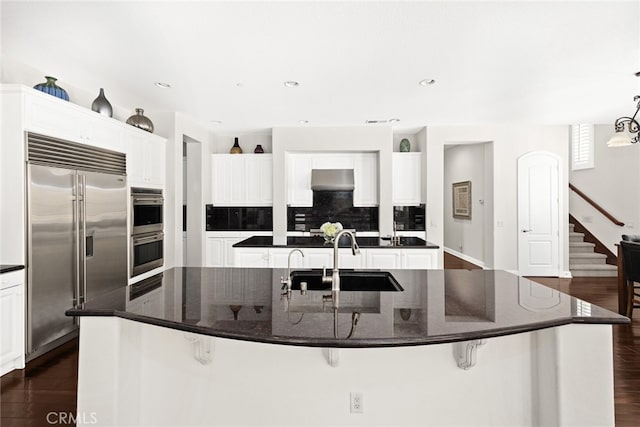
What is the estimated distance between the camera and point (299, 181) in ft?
21.1

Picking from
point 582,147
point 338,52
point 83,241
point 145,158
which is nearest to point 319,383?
point 338,52

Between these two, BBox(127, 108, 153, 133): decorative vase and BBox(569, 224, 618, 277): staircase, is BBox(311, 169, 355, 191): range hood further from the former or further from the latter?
BBox(569, 224, 618, 277): staircase

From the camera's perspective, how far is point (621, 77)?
3.74 m

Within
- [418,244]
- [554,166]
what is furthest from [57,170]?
[554,166]

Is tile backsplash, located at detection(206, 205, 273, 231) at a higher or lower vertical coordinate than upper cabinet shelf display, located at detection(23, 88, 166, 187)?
lower

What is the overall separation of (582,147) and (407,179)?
4126 millimetres

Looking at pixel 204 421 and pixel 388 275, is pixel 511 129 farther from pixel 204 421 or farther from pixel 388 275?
pixel 204 421

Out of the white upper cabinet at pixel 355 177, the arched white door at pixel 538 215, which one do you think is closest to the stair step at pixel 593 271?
the arched white door at pixel 538 215

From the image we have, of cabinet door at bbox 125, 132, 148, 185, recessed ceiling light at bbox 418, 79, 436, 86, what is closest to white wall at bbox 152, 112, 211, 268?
cabinet door at bbox 125, 132, 148, 185

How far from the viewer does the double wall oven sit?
4.20 meters

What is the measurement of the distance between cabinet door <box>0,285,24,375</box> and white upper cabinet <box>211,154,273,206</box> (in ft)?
12.9

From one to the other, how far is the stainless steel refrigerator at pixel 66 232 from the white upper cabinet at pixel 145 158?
358 mm

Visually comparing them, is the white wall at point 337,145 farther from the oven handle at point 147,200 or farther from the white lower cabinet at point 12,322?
the white lower cabinet at point 12,322

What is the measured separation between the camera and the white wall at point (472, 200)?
22.0 feet
